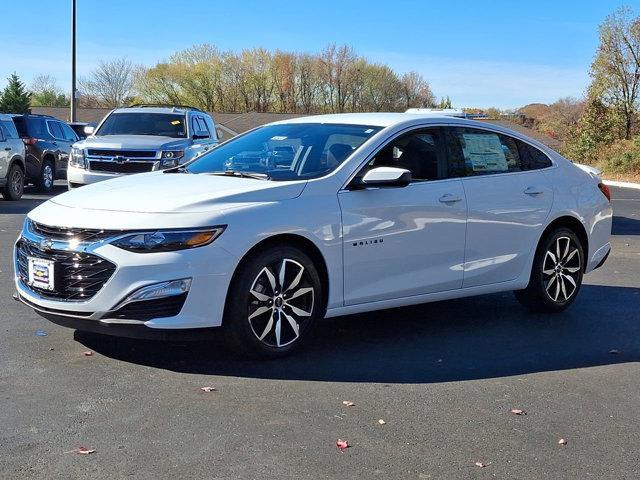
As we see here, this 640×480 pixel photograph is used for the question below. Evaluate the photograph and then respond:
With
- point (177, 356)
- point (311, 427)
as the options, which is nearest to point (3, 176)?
point (177, 356)

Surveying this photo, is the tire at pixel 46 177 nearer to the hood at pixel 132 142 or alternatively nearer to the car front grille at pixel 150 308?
the hood at pixel 132 142

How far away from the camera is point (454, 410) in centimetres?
452

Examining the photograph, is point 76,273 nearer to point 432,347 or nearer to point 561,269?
point 432,347

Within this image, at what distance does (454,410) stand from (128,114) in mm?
10730

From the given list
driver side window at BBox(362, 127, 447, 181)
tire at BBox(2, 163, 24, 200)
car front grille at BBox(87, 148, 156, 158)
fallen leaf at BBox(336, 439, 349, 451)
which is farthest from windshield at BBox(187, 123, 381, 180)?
tire at BBox(2, 163, 24, 200)

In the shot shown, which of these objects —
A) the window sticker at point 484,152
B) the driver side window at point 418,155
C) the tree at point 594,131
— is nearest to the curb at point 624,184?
the tree at point 594,131

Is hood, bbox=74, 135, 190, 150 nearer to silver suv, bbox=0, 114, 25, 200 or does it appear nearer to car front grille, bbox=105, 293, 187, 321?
silver suv, bbox=0, 114, 25, 200

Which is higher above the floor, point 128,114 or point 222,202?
point 128,114

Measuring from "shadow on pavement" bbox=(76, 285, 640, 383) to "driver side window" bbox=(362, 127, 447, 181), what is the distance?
4.13ft

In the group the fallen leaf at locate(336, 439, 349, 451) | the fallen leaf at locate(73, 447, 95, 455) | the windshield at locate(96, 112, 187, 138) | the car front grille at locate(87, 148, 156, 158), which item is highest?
the windshield at locate(96, 112, 187, 138)

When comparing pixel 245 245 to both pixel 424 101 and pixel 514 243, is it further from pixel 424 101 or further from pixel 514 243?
pixel 424 101

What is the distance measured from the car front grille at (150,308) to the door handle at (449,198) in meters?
2.23

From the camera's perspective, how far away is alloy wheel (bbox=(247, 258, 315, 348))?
5176mm

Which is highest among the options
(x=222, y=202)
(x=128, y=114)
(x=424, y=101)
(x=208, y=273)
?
(x=424, y=101)
